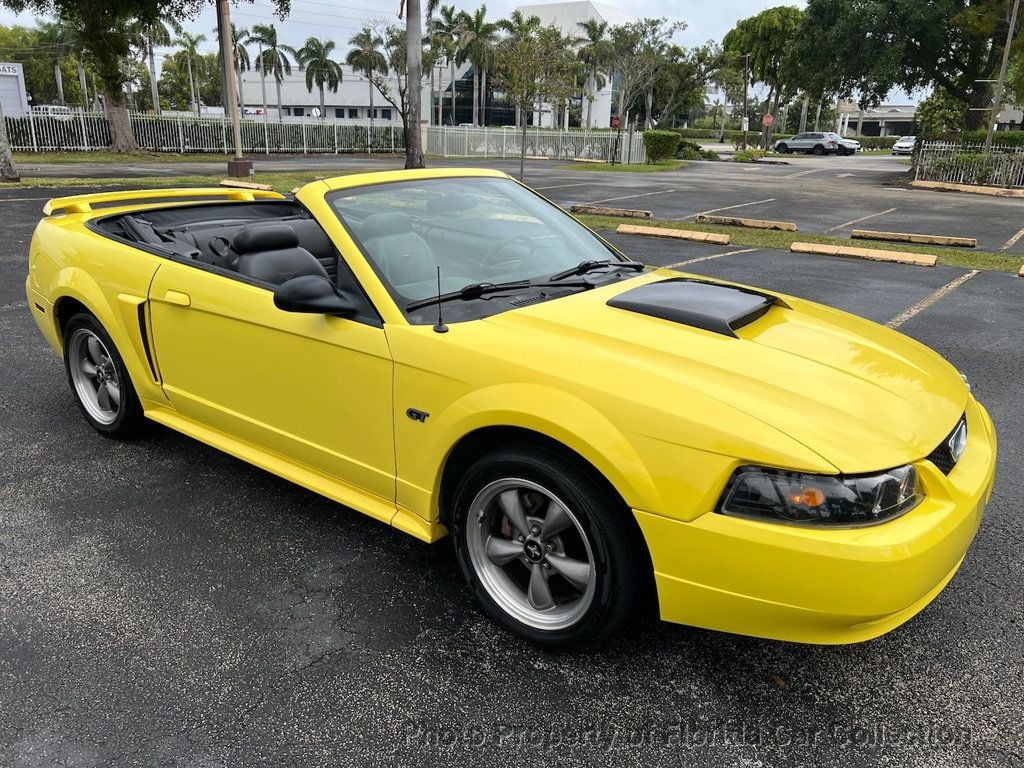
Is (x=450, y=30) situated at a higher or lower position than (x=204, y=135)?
higher

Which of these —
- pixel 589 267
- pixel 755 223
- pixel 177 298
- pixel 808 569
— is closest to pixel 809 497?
pixel 808 569

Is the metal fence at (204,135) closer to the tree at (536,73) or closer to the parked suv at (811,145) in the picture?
the tree at (536,73)

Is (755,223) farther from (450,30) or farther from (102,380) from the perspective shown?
(450,30)

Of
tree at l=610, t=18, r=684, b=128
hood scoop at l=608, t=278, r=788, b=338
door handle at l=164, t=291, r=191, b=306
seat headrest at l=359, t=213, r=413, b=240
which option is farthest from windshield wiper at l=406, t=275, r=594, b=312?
tree at l=610, t=18, r=684, b=128

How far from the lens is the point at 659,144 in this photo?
36.7 meters

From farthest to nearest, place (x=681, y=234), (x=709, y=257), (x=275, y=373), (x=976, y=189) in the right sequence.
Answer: (x=976, y=189)
(x=681, y=234)
(x=709, y=257)
(x=275, y=373)

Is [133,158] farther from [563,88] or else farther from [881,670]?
[881,670]

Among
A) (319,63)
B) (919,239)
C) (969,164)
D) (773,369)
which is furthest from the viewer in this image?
(319,63)

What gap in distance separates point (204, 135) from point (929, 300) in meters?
35.1

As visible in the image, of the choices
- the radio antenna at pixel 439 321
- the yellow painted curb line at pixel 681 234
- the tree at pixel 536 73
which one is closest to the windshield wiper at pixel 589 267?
the radio antenna at pixel 439 321

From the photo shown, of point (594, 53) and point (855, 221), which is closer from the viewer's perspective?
point (855, 221)

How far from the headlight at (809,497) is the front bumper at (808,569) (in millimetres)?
30

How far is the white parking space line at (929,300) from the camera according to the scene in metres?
7.05

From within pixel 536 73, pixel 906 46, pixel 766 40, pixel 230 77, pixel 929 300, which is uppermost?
pixel 766 40
